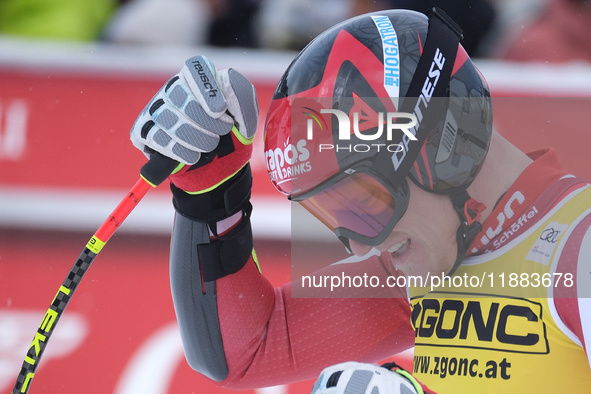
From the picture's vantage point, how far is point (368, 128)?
1877 mm

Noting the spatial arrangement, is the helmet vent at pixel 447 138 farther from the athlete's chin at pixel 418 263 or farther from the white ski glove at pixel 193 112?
the white ski glove at pixel 193 112

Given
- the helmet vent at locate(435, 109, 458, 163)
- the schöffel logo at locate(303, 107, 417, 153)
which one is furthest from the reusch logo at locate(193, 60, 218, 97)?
the helmet vent at locate(435, 109, 458, 163)

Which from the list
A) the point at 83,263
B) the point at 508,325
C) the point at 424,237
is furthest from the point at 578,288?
the point at 83,263

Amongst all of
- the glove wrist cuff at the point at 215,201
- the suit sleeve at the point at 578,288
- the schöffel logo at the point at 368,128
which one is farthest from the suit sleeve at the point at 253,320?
the suit sleeve at the point at 578,288

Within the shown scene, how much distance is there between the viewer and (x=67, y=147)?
341cm

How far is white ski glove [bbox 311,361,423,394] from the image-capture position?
1711 mm

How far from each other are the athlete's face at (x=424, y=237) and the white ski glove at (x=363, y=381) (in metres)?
0.36

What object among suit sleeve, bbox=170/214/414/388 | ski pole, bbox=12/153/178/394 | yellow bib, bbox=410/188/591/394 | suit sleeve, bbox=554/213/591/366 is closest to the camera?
suit sleeve, bbox=554/213/591/366

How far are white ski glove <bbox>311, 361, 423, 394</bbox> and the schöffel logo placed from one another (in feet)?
1.61

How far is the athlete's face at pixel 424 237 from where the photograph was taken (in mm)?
1991

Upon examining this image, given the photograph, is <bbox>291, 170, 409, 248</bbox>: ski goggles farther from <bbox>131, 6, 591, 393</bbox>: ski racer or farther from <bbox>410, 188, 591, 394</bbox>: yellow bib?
<bbox>410, 188, 591, 394</bbox>: yellow bib

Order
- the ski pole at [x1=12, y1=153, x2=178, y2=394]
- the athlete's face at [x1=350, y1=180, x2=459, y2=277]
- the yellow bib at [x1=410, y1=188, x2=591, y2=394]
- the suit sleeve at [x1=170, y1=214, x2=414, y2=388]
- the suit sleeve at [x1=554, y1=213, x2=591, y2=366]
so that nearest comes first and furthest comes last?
the suit sleeve at [x1=554, y1=213, x2=591, y2=366] → the yellow bib at [x1=410, y1=188, x2=591, y2=394] → the athlete's face at [x1=350, y1=180, x2=459, y2=277] → the ski pole at [x1=12, y1=153, x2=178, y2=394] → the suit sleeve at [x1=170, y1=214, x2=414, y2=388]

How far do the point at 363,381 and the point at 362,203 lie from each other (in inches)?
17.3

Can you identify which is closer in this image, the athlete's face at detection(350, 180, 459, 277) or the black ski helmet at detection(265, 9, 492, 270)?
the black ski helmet at detection(265, 9, 492, 270)
